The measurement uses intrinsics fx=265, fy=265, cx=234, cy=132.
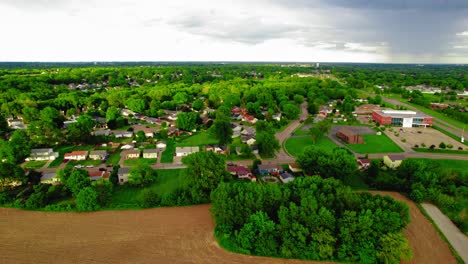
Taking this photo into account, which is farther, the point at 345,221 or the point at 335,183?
the point at 335,183

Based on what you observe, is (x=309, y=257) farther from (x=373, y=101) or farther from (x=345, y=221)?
(x=373, y=101)

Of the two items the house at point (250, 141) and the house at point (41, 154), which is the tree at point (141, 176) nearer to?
the house at point (41, 154)

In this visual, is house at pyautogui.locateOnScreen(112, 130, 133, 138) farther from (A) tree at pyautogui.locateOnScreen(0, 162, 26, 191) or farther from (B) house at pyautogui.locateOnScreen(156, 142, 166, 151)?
(A) tree at pyautogui.locateOnScreen(0, 162, 26, 191)

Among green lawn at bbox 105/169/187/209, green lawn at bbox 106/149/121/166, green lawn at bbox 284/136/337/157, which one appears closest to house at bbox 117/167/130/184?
green lawn at bbox 105/169/187/209

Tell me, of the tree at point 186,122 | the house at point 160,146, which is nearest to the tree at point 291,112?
the tree at point 186,122

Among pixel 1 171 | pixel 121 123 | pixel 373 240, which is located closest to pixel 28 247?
pixel 1 171
